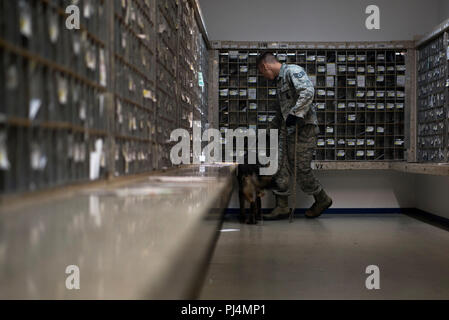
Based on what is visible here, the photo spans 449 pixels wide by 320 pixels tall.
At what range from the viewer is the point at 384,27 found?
325 inches

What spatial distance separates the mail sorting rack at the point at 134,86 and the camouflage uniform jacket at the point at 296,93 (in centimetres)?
347

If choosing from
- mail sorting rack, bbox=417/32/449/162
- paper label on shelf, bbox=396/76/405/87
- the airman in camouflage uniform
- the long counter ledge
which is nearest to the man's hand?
the airman in camouflage uniform

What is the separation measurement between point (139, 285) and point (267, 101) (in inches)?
290

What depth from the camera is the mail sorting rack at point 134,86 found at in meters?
2.08

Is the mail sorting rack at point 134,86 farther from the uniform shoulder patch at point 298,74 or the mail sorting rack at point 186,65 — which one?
the uniform shoulder patch at point 298,74

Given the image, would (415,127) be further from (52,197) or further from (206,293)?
(52,197)

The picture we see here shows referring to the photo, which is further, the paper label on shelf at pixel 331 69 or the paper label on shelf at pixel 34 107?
the paper label on shelf at pixel 331 69

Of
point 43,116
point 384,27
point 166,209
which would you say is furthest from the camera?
point 384,27

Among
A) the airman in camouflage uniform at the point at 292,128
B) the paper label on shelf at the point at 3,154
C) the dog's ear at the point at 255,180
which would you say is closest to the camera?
the paper label on shelf at the point at 3,154

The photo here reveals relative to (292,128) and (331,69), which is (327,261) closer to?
(292,128)

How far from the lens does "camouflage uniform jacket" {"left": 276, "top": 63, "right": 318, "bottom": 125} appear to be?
239 inches

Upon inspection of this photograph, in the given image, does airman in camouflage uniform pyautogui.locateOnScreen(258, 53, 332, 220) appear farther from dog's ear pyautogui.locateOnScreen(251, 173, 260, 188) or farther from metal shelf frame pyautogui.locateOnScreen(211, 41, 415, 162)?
metal shelf frame pyautogui.locateOnScreen(211, 41, 415, 162)

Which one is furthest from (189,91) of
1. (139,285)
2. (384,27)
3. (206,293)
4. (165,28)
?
(384,27)

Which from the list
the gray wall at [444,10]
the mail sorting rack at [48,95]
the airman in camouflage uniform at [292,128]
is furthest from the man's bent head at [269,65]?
the mail sorting rack at [48,95]
